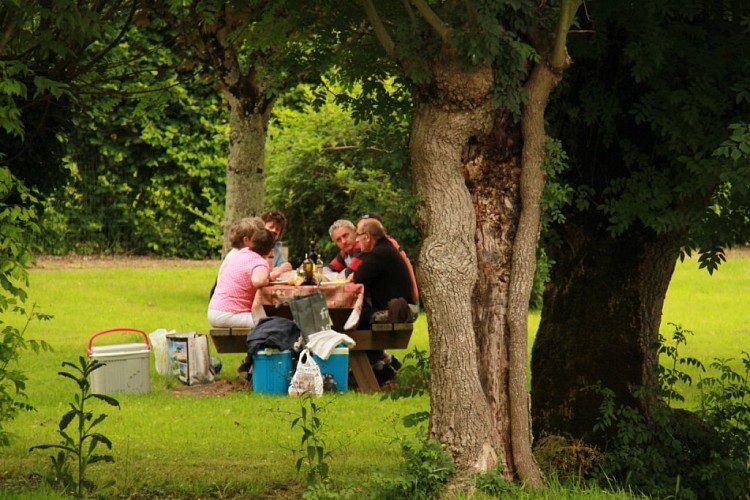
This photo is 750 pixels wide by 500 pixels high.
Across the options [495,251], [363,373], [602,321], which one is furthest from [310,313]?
[495,251]

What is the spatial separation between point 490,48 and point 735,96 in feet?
6.23

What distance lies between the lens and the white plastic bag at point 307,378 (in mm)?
10367

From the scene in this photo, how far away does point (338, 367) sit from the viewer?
10.8 m

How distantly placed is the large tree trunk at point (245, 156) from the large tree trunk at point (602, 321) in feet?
18.6

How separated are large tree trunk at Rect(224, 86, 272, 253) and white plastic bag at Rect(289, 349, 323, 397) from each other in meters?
3.57

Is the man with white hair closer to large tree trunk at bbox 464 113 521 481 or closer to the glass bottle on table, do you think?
the glass bottle on table

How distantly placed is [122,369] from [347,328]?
6.59 ft

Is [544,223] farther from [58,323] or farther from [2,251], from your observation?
[58,323]

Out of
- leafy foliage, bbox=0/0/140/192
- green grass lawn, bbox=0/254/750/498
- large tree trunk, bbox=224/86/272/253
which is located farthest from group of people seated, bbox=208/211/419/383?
leafy foliage, bbox=0/0/140/192

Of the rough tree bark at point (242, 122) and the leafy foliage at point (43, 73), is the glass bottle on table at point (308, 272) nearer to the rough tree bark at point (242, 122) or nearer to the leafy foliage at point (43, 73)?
the rough tree bark at point (242, 122)

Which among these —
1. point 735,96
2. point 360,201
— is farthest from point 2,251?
point 360,201

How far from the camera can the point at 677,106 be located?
722 cm

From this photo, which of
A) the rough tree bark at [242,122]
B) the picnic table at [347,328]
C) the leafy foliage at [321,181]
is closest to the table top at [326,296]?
the picnic table at [347,328]

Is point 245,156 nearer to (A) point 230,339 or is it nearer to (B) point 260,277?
(B) point 260,277
